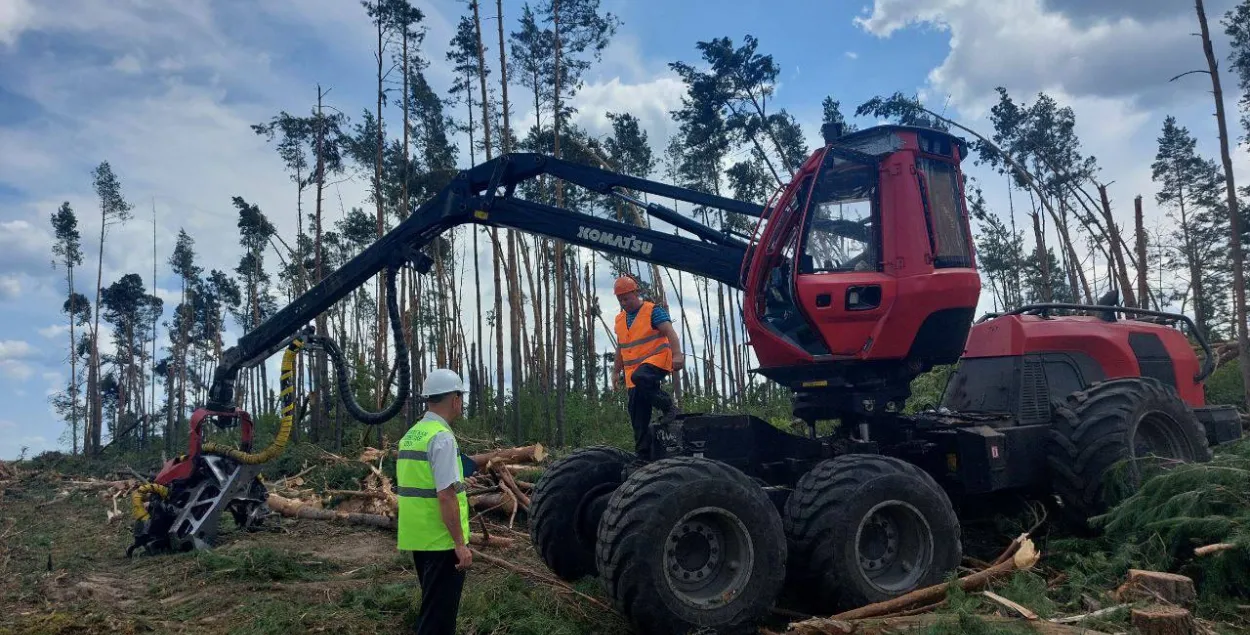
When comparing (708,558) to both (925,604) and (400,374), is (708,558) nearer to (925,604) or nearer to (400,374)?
(925,604)

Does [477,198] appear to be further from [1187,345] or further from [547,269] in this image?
[547,269]

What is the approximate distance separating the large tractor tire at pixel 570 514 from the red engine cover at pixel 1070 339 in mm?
3938

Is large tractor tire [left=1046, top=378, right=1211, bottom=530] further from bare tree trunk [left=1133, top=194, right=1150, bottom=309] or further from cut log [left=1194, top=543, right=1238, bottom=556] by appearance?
bare tree trunk [left=1133, top=194, right=1150, bottom=309]

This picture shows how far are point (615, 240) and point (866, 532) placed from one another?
3.08m

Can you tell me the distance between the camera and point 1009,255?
38.7 m

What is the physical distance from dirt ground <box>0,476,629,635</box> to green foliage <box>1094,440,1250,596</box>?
152 inches

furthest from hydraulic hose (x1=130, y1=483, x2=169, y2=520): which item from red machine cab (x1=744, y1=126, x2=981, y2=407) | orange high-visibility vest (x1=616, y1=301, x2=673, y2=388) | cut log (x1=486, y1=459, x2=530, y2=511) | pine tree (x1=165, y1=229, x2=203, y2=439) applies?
pine tree (x1=165, y1=229, x2=203, y2=439)

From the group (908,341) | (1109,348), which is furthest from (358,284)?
(1109,348)

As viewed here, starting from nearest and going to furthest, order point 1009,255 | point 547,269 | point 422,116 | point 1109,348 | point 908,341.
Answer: point 908,341
point 1109,348
point 422,116
point 547,269
point 1009,255

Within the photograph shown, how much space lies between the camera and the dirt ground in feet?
19.0

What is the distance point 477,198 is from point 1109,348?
6.13m

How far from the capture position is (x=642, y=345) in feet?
22.4

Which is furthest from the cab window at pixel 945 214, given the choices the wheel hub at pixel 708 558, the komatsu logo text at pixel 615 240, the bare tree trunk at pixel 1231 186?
the bare tree trunk at pixel 1231 186

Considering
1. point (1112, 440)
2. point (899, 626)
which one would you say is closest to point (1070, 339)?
point (1112, 440)
